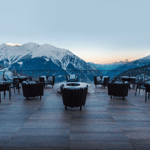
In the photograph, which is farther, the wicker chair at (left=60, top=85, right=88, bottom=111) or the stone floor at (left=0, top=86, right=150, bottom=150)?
the wicker chair at (left=60, top=85, right=88, bottom=111)

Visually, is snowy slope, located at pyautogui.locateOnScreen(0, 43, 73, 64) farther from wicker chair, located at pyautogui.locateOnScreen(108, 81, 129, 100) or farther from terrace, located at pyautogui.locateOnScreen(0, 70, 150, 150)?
terrace, located at pyautogui.locateOnScreen(0, 70, 150, 150)

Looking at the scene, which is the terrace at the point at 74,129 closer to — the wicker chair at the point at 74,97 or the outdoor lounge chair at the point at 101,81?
the wicker chair at the point at 74,97

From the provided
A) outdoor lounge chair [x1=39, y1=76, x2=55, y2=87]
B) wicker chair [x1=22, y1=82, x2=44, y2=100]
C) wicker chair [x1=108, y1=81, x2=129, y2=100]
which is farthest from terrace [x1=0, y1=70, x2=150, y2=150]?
outdoor lounge chair [x1=39, y1=76, x2=55, y2=87]

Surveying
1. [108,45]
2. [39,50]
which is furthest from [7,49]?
[108,45]

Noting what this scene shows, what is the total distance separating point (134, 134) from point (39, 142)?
1457 millimetres

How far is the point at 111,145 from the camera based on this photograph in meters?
1.91

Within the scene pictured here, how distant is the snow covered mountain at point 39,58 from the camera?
326ft

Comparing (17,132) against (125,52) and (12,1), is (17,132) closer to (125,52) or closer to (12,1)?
(12,1)

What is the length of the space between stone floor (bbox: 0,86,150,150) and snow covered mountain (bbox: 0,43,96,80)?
295 ft

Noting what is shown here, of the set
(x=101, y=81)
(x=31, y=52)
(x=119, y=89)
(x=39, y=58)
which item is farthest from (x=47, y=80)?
(x=31, y=52)

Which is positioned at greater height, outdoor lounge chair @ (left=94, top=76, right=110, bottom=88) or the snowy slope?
the snowy slope

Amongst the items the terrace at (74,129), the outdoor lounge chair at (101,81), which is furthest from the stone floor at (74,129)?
the outdoor lounge chair at (101,81)

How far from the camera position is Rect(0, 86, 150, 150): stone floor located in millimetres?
1929

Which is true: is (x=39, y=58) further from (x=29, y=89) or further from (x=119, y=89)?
(x=119, y=89)
